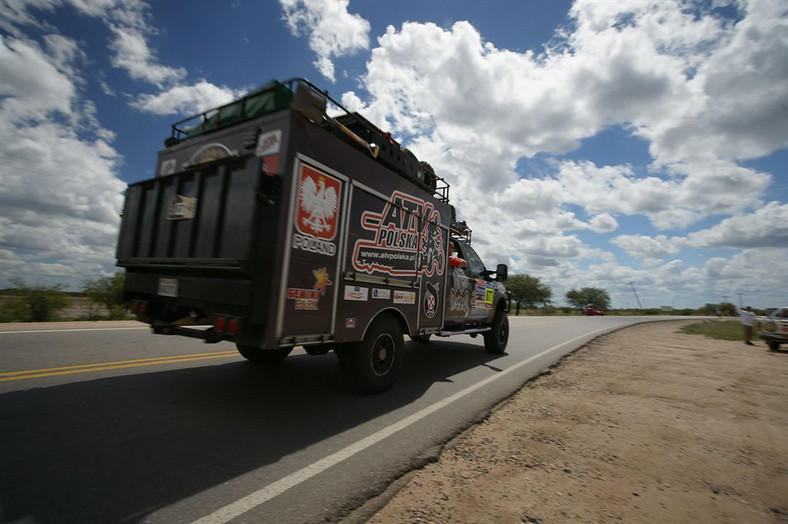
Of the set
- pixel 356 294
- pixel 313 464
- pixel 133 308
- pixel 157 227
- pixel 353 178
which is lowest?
pixel 313 464

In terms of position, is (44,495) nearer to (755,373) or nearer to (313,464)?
(313,464)

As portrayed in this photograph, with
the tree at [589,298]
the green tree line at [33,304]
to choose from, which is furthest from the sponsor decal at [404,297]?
the tree at [589,298]

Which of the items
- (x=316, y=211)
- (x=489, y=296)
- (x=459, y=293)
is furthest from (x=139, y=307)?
(x=489, y=296)

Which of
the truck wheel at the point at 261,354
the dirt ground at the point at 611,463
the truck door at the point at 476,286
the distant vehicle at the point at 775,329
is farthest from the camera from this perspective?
the distant vehicle at the point at 775,329

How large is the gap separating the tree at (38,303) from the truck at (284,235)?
8968 millimetres

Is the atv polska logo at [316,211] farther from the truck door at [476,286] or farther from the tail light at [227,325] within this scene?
the truck door at [476,286]

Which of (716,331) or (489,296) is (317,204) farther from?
(716,331)

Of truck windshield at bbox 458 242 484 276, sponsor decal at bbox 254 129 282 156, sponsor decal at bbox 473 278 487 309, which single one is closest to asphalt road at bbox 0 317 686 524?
sponsor decal at bbox 473 278 487 309

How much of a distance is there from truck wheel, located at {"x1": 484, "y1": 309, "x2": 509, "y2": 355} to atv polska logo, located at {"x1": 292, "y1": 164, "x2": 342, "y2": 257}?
524 centimetres

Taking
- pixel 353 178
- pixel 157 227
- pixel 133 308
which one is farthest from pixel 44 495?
pixel 353 178

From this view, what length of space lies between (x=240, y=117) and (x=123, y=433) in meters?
3.25

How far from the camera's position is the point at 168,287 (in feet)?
13.1

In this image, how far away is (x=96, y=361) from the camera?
17.1 ft

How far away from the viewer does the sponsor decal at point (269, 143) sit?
3.56m
